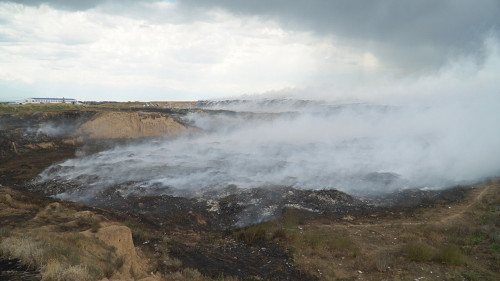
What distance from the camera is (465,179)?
1936 centimetres

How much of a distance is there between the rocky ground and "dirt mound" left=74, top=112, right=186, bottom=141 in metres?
15.2

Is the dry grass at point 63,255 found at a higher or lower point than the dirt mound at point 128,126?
lower

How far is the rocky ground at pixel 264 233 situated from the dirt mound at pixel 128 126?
1523 centimetres

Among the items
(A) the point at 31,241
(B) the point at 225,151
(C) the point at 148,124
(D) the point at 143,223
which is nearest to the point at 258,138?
(B) the point at 225,151

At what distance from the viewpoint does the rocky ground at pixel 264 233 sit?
7.70 meters

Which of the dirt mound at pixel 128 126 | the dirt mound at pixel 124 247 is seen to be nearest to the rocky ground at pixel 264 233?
the dirt mound at pixel 124 247

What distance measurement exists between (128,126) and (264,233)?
96.5ft

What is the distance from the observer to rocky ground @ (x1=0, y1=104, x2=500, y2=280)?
7699 millimetres

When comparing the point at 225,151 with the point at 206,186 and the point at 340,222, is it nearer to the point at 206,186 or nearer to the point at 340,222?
the point at 206,186

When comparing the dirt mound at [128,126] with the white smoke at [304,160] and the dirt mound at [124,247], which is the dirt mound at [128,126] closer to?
the white smoke at [304,160]

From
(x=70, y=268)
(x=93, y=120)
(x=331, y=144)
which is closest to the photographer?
(x=70, y=268)

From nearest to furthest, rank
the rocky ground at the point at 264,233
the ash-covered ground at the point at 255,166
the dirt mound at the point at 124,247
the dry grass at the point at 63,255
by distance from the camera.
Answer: the dry grass at the point at 63,255 → the dirt mound at the point at 124,247 → the rocky ground at the point at 264,233 → the ash-covered ground at the point at 255,166

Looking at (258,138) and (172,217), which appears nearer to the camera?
(172,217)

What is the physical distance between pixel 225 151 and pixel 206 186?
1115cm
